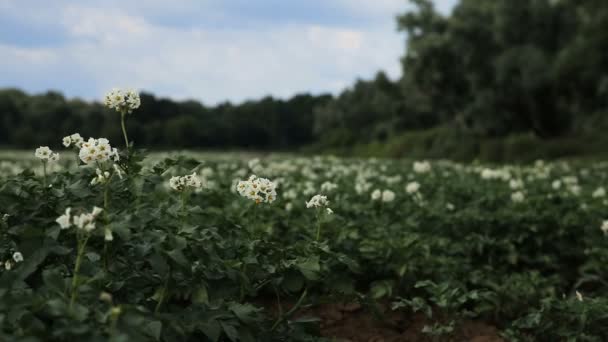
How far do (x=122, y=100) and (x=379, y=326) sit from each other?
2189 mm

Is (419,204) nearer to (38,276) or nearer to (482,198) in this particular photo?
(482,198)

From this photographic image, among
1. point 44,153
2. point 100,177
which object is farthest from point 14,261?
point 44,153

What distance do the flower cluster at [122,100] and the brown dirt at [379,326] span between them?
174cm

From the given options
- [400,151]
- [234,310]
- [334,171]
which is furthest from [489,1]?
[234,310]

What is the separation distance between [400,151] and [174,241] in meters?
34.5

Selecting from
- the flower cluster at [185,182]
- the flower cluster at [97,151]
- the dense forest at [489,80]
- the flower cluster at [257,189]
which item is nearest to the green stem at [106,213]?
the flower cluster at [97,151]

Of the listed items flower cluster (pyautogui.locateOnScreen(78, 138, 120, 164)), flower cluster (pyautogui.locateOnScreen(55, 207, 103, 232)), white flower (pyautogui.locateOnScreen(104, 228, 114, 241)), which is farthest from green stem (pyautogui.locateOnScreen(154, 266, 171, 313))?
flower cluster (pyautogui.locateOnScreen(78, 138, 120, 164))

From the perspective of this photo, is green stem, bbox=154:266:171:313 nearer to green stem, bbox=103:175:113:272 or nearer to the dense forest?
green stem, bbox=103:175:113:272

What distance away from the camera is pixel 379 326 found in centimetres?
438

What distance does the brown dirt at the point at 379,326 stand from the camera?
165 inches

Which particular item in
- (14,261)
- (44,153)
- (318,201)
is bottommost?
(14,261)

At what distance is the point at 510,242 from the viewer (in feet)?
22.5

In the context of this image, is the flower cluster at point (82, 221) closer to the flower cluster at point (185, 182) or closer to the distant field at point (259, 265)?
the distant field at point (259, 265)

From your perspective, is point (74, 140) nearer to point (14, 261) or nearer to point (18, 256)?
point (14, 261)
